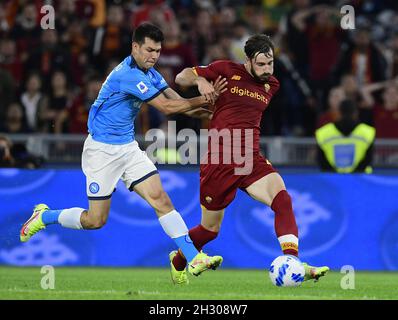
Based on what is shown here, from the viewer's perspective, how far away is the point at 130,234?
46.9 ft

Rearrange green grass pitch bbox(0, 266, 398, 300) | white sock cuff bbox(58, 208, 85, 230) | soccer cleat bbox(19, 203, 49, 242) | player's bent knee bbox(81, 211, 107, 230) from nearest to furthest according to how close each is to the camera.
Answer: green grass pitch bbox(0, 266, 398, 300), player's bent knee bbox(81, 211, 107, 230), white sock cuff bbox(58, 208, 85, 230), soccer cleat bbox(19, 203, 49, 242)

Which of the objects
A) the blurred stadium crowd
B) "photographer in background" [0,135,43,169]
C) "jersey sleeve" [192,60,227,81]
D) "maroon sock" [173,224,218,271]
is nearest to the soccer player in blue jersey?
"jersey sleeve" [192,60,227,81]

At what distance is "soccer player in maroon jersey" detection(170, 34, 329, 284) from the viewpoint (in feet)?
34.9

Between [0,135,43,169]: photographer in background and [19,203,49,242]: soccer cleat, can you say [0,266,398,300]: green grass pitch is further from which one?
[0,135,43,169]: photographer in background

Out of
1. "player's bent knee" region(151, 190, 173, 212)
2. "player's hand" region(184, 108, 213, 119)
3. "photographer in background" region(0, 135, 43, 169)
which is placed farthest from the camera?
"photographer in background" region(0, 135, 43, 169)

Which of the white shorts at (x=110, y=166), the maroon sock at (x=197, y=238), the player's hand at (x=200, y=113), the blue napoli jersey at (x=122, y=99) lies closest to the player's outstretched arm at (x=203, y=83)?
the player's hand at (x=200, y=113)

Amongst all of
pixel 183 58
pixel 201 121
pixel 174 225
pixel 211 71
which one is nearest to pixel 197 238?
pixel 174 225

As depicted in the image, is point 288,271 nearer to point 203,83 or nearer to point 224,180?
point 224,180

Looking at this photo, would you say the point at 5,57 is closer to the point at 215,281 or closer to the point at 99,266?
the point at 99,266

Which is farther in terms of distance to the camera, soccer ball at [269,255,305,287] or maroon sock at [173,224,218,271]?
maroon sock at [173,224,218,271]

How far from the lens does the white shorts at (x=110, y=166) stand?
11031mm

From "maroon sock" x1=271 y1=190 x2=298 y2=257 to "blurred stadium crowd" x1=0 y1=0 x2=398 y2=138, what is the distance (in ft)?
18.7
